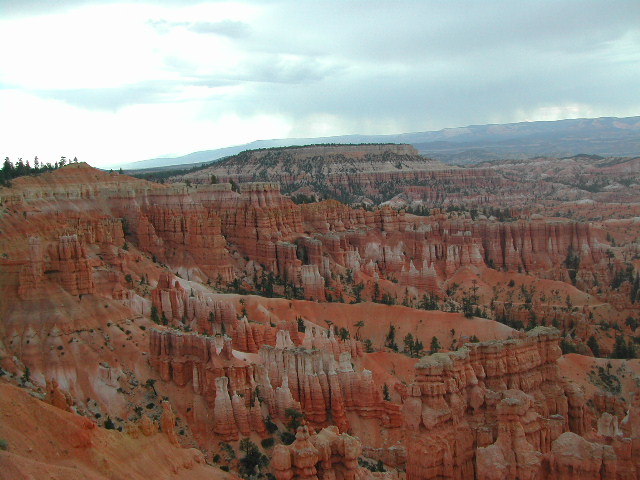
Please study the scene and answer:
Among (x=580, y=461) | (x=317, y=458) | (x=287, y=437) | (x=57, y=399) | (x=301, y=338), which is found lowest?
(x=287, y=437)

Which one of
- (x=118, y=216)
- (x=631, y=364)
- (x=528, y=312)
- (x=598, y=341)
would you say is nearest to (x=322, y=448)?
(x=631, y=364)

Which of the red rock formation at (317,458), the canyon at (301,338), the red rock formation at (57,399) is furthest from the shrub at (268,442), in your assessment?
the red rock formation at (57,399)

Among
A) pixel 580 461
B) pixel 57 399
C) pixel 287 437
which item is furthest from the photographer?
pixel 287 437

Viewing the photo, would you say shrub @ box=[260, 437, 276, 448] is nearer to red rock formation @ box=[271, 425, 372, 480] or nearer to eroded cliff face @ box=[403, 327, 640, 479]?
red rock formation @ box=[271, 425, 372, 480]

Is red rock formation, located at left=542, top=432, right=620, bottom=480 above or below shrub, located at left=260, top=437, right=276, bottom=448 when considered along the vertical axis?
above

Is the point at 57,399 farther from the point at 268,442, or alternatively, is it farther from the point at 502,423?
the point at 502,423

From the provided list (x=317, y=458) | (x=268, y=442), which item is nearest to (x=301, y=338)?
(x=268, y=442)

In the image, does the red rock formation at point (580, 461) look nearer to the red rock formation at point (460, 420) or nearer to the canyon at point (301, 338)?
the canyon at point (301, 338)

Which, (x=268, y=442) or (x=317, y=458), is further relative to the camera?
(x=268, y=442)

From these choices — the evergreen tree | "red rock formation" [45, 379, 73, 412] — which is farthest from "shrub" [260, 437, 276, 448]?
the evergreen tree

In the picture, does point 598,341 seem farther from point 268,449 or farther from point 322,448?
point 322,448
